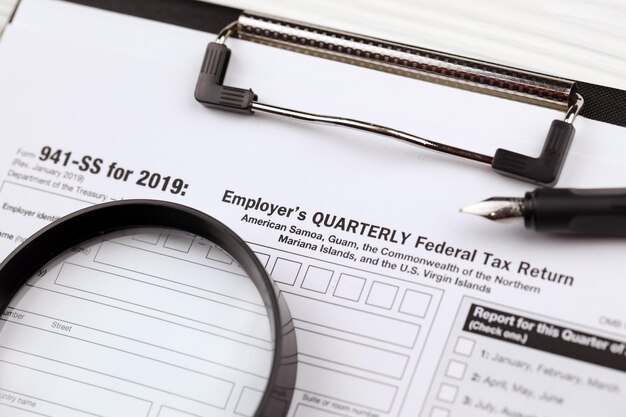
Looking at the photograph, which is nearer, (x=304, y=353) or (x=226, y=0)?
(x=304, y=353)

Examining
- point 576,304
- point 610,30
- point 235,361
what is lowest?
point 235,361

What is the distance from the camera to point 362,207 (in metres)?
0.63

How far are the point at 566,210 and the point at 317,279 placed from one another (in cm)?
19

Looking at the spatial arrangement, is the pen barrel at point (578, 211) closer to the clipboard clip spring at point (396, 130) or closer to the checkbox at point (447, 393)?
the clipboard clip spring at point (396, 130)

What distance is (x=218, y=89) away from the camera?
67cm

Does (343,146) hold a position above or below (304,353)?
above

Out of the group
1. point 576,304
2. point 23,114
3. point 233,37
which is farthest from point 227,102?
point 576,304

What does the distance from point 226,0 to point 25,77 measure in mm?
194

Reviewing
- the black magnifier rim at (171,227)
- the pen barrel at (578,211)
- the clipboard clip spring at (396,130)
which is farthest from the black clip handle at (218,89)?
the pen barrel at (578,211)

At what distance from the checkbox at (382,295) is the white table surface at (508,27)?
0.22 metres

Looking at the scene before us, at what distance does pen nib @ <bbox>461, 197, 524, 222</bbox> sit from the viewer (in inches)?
23.1

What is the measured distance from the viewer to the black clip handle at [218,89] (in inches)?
26.1

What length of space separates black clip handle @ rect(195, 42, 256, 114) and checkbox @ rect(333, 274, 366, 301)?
6.5 inches

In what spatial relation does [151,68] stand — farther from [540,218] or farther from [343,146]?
[540,218]
